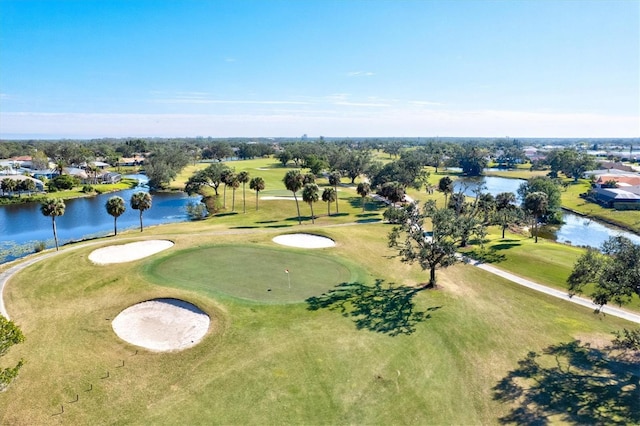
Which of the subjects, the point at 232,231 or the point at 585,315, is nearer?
the point at 585,315

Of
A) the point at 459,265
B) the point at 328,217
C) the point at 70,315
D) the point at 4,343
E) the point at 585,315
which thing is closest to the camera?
the point at 4,343

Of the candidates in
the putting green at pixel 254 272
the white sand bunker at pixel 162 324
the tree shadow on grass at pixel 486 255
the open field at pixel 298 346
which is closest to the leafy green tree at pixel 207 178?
the putting green at pixel 254 272

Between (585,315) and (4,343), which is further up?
(4,343)

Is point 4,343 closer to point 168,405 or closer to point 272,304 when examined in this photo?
point 168,405

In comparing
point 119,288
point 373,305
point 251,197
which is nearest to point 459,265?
point 373,305

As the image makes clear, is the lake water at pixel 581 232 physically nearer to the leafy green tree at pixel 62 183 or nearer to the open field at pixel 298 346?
the open field at pixel 298 346

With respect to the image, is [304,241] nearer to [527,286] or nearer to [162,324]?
[162,324]

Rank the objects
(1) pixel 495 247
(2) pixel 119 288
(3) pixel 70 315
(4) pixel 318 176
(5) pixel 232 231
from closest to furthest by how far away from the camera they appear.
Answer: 1. (3) pixel 70 315
2. (2) pixel 119 288
3. (1) pixel 495 247
4. (5) pixel 232 231
5. (4) pixel 318 176
